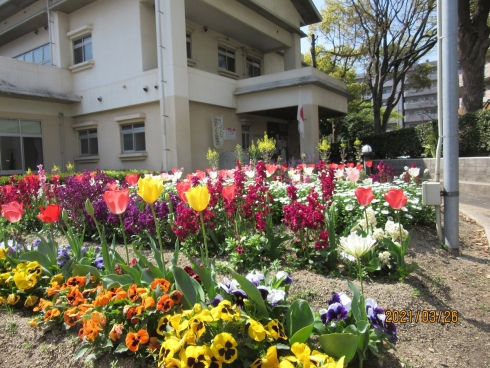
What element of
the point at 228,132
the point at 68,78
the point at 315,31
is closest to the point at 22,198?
the point at 228,132

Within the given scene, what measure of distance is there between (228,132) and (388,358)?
13.5 metres

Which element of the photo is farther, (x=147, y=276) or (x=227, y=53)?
(x=227, y=53)

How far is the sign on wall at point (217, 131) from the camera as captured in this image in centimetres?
1433

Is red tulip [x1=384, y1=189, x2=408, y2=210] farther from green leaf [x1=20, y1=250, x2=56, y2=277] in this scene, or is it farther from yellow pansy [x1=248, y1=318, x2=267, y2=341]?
green leaf [x1=20, y1=250, x2=56, y2=277]

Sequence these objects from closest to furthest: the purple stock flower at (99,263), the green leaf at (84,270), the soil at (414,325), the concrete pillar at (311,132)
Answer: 1. the soil at (414,325)
2. the green leaf at (84,270)
3. the purple stock flower at (99,263)
4. the concrete pillar at (311,132)

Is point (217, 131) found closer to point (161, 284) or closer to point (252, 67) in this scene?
point (252, 67)

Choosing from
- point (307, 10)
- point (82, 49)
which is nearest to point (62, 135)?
point (82, 49)

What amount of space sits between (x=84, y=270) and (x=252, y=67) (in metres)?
17.6

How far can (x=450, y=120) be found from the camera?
13.8 ft

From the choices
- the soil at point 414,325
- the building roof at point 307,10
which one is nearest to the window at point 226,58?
the building roof at point 307,10

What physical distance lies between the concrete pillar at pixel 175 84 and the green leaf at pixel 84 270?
32.5 feet

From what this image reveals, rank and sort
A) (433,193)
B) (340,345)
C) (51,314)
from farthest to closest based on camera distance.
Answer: (433,193), (51,314), (340,345)

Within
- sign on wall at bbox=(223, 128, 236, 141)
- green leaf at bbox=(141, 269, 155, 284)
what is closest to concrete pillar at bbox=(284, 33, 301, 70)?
sign on wall at bbox=(223, 128, 236, 141)

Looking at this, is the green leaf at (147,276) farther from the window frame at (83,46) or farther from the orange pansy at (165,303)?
the window frame at (83,46)
